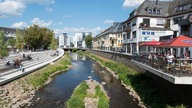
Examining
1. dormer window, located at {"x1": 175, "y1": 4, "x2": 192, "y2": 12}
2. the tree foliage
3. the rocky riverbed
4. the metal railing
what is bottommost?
the rocky riverbed

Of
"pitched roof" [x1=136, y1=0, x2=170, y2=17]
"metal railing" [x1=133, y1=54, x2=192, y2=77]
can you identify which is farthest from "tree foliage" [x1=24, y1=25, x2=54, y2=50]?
"metal railing" [x1=133, y1=54, x2=192, y2=77]

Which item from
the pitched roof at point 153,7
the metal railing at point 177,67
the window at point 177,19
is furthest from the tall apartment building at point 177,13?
the metal railing at point 177,67

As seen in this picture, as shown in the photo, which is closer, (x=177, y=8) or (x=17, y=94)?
(x=17, y=94)

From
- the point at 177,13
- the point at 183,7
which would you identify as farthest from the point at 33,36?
the point at 183,7

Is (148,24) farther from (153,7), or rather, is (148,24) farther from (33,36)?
(33,36)

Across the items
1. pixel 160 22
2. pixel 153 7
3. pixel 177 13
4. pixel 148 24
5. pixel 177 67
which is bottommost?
pixel 177 67

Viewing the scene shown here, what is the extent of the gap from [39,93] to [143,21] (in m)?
32.8

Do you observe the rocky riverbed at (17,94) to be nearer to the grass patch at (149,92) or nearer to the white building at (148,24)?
the grass patch at (149,92)

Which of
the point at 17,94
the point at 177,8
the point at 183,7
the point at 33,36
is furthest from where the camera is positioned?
the point at 33,36

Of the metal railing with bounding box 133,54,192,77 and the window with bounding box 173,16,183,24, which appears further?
the window with bounding box 173,16,183,24

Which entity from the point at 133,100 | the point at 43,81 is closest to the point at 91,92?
the point at 133,100

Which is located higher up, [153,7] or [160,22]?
[153,7]

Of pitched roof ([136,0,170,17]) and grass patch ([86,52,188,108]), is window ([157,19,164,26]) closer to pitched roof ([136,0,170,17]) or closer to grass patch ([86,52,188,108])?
pitched roof ([136,0,170,17])

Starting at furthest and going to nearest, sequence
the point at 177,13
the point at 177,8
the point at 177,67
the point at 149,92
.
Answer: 1. the point at 177,8
2. the point at 177,13
3. the point at 149,92
4. the point at 177,67
